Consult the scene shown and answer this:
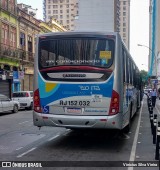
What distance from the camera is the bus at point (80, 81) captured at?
9266 millimetres

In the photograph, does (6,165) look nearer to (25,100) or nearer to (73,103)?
(73,103)

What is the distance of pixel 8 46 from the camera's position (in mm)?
34281

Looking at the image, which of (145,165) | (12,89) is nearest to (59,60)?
(145,165)

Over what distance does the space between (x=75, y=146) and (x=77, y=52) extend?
277 cm

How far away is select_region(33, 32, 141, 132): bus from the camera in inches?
365

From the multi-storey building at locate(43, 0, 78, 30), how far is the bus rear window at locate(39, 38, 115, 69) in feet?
514

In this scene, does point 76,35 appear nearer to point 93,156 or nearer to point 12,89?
point 93,156

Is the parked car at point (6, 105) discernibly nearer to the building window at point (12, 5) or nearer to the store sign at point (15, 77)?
the store sign at point (15, 77)

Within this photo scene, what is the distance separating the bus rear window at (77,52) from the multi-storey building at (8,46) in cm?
2307

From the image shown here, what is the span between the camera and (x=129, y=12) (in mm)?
191250

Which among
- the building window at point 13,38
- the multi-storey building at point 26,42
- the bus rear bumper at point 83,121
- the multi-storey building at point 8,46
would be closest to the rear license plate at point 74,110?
the bus rear bumper at point 83,121

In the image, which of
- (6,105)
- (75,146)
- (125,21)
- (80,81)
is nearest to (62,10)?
(125,21)

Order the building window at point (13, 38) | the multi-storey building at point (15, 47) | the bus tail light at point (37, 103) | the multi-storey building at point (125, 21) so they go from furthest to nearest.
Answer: the multi-storey building at point (125, 21) < the building window at point (13, 38) < the multi-storey building at point (15, 47) < the bus tail light at point (37, 103)

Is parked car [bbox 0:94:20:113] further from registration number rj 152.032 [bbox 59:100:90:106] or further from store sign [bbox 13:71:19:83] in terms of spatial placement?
registration number rj 152.032 [bbox 59:100:90:106]
